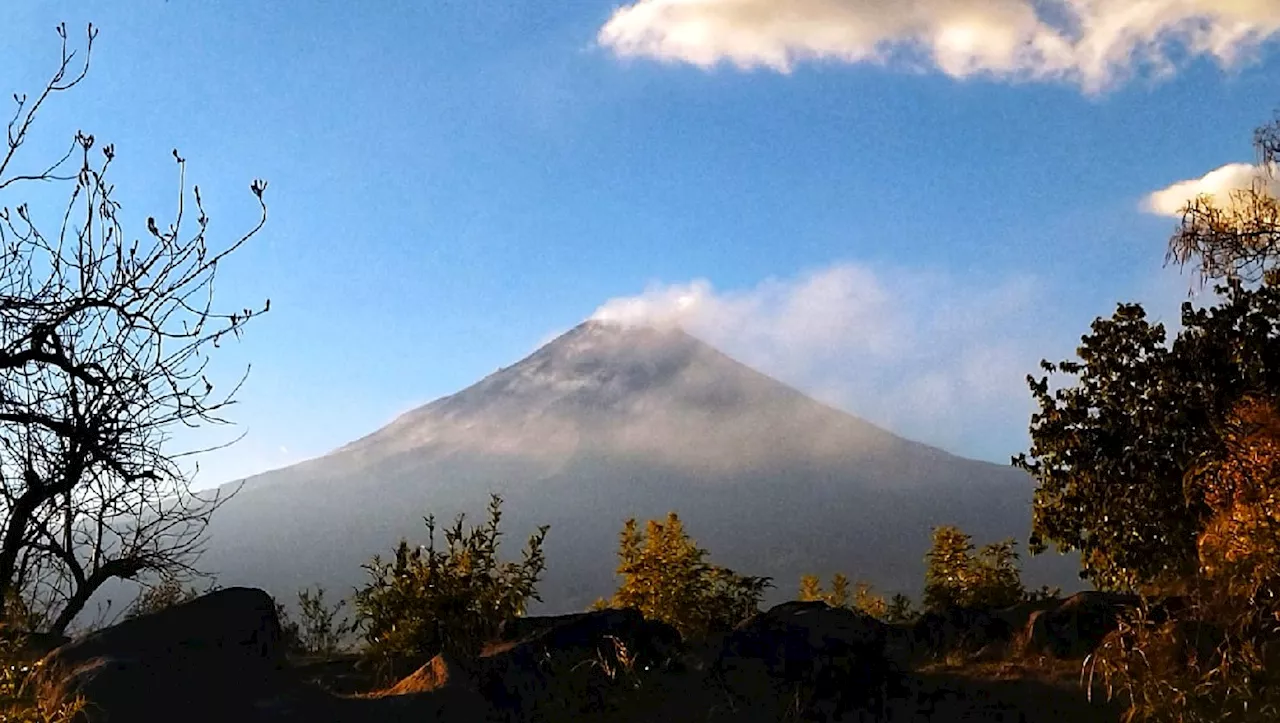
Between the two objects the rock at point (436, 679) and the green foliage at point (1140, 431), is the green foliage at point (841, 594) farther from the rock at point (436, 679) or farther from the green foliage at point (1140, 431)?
the rock at point (436, 679)

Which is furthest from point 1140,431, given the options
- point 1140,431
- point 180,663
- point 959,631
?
point 180,663

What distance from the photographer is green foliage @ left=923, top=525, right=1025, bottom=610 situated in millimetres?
19094

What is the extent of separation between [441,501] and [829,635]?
545ft

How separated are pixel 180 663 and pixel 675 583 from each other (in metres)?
6.82

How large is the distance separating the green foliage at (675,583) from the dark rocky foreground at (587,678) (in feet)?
11.5

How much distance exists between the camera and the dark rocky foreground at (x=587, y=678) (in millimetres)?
9094

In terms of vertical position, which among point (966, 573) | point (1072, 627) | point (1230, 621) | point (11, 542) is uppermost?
point (11, 542)

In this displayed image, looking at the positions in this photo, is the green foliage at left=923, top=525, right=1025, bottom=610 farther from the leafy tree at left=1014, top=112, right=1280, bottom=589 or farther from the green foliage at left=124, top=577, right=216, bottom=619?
the green foliage at left=124, top=577, right=216, bottom=619

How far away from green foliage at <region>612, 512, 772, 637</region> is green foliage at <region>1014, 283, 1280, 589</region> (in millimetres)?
6581

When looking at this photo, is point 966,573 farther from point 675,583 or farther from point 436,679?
point 436,679

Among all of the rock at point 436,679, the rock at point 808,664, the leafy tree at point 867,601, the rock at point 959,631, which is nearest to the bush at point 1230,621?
the rock at point 808,664

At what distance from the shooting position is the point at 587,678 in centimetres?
969

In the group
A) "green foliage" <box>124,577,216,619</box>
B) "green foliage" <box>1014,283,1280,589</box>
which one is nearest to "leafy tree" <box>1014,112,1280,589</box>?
"green foliage" <box>1014,283,1280,589</box>

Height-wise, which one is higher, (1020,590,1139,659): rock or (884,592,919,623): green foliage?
(1020,590,1139,659): rock
